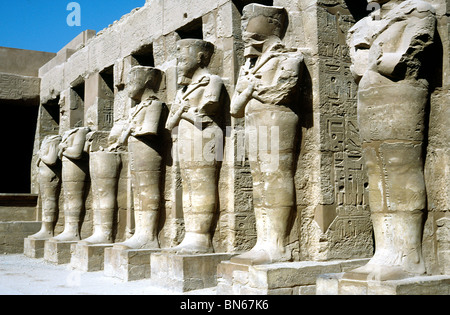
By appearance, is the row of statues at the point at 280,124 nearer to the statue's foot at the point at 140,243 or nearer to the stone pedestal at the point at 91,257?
the statue's foot at the point at 140,243

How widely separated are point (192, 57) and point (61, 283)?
3.28m

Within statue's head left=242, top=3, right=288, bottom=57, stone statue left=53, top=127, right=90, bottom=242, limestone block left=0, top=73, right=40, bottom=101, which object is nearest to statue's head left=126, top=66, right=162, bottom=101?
statue's head left=242, top=3, right=288, bottom=57

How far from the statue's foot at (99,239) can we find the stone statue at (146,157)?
3.66ft

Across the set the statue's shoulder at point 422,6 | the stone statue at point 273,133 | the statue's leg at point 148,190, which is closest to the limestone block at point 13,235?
the statue's leg at point 148,190

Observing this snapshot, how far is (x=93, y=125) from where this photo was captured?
34.2ft

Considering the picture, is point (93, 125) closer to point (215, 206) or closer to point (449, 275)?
point (215, 206)

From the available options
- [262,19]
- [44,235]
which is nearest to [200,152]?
[262,19]

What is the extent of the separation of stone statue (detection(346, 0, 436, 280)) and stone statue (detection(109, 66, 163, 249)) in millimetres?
3514

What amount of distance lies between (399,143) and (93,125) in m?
6.93

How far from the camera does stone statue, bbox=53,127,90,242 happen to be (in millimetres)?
9695

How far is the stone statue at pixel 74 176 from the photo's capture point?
9695mm

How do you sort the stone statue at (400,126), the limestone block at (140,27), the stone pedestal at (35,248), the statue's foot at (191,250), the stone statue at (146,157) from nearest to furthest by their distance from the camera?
1. the stone statue at (400,126)
2. the statue's foot at (191,250)
3. the stone statue at (146,157)
4. the limestone block at (140,27)
5. the stone pedestal at (35,248)

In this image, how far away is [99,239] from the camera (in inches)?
340

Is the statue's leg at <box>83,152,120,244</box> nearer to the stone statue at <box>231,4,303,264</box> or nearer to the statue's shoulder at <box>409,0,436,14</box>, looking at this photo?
the stone statue at <box>231,4,303,264</box>
